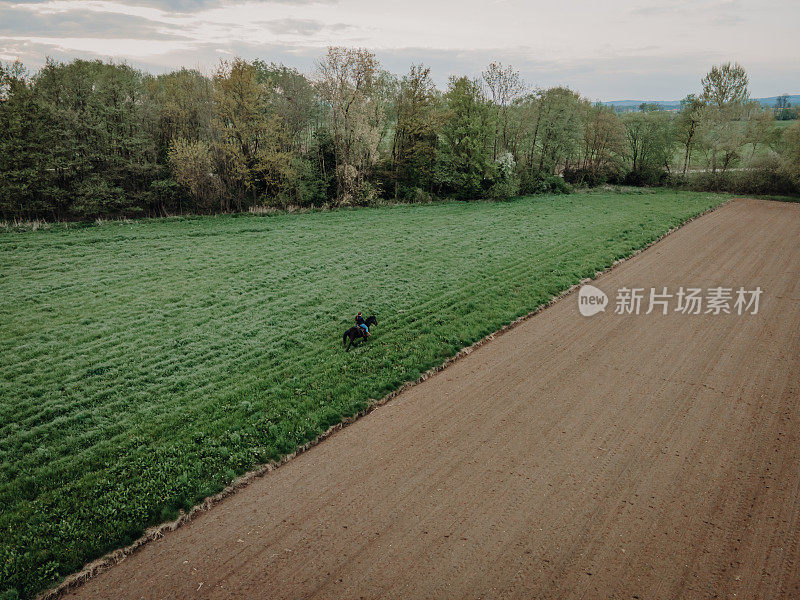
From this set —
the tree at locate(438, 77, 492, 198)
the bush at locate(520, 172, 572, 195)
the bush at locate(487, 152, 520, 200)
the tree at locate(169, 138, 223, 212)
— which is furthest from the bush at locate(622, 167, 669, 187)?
the tree at locate(169, 138, 223, 212)

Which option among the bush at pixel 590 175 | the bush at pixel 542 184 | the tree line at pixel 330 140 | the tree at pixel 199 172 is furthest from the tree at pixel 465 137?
the tree at pixel 199 172

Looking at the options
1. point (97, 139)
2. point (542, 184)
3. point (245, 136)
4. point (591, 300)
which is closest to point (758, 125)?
point (542, 184)

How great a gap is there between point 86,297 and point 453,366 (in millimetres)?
15460

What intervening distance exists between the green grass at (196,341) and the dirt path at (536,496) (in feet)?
3.77

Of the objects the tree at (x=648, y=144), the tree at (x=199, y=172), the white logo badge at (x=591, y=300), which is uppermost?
the tree at (x=648, y=144)

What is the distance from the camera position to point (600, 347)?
1312cm

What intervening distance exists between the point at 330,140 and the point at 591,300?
28535 mm

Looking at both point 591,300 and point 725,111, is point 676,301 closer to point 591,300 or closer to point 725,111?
point 591,300

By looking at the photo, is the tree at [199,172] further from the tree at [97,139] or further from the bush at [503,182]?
the bush at [503,182]

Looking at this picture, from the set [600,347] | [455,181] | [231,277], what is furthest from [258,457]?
[455,181]

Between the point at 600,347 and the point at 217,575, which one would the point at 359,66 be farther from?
the point at 217,575

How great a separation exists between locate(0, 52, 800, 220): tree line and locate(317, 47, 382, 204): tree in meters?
0.12

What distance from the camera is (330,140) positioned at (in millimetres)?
37156

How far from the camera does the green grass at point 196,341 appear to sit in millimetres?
7891
